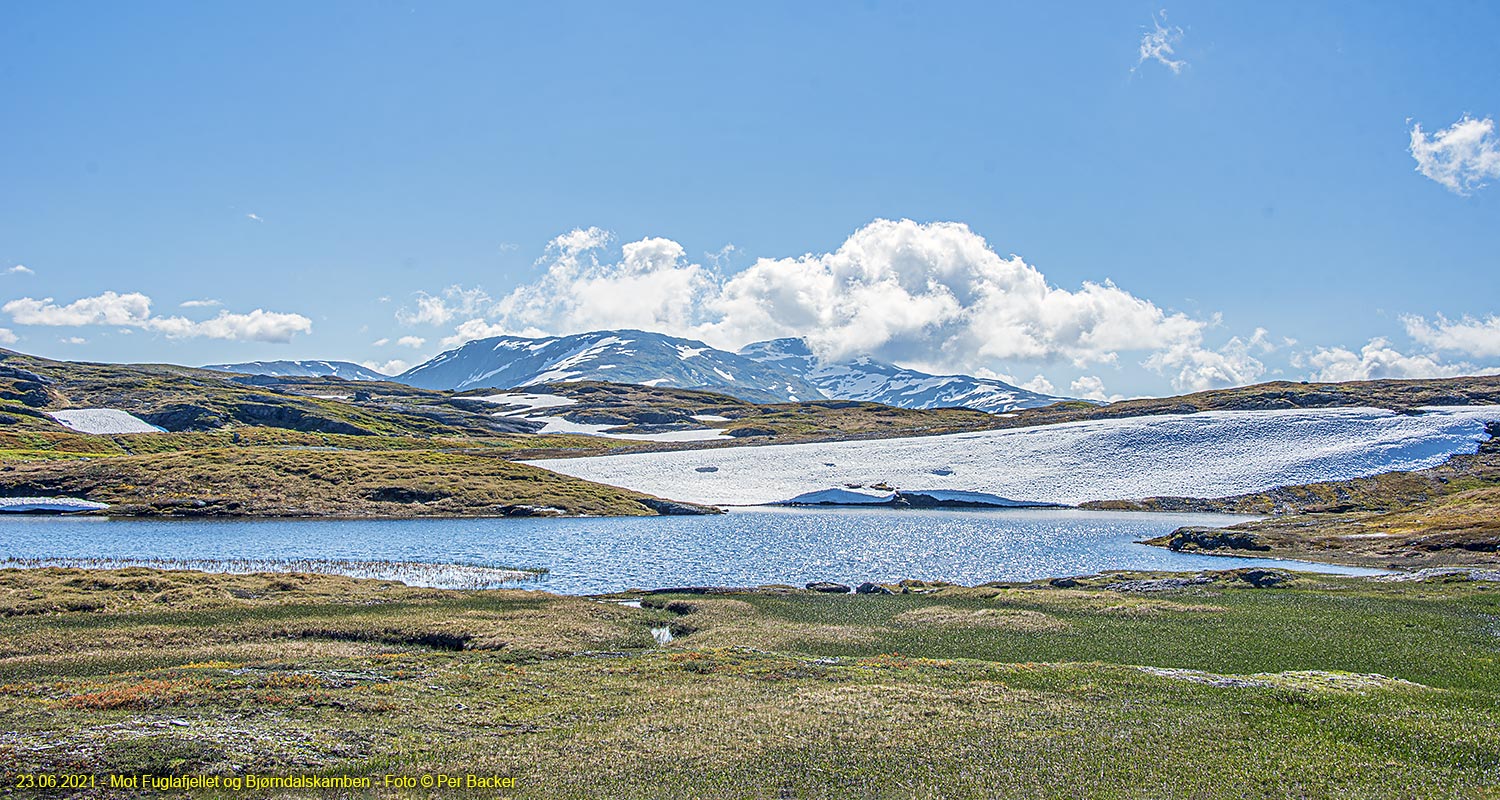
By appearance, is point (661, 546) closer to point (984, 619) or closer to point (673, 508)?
point (673, 508)

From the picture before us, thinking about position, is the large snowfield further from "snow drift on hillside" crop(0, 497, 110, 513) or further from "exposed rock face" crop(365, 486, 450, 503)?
"snow drift on hillside" crop(0, 497, 110, 513)

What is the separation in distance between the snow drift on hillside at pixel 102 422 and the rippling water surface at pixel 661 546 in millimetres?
104688

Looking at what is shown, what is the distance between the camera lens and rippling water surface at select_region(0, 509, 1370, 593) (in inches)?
2699

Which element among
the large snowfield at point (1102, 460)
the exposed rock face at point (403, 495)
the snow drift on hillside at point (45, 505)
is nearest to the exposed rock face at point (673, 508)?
the large snowfield at point (1102, 460)

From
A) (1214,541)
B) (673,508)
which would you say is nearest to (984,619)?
(1214,541)

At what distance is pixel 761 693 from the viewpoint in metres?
26.9

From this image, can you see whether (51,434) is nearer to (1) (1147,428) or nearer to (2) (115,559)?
(2) (115,559)

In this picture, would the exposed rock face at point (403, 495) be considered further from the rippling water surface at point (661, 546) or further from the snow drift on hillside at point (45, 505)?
the snow drift on hillside at point (45, 505)

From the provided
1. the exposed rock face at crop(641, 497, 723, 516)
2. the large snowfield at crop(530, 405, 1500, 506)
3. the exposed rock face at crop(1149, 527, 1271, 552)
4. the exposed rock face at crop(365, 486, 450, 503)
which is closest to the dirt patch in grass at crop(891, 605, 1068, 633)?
the exposed rock face at crop(1149, 527, 1271, 552)

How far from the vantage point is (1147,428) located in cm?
15525

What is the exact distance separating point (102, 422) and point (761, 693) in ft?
695

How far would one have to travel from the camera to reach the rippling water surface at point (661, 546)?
68.6 metres

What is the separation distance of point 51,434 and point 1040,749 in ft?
650

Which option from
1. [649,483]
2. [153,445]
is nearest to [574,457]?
[649,483]
